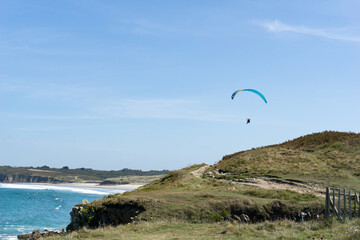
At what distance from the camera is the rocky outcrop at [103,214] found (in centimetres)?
2667

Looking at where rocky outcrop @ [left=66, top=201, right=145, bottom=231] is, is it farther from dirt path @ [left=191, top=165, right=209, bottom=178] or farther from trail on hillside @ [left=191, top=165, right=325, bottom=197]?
dirt path @ [left=191, top=165, right=209, bottom=178]

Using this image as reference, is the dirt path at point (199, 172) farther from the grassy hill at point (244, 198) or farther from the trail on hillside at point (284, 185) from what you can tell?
the trail on hillside at point (284, 185)

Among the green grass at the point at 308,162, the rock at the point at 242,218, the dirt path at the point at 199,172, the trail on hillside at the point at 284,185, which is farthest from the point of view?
the dirt path at the point at 199,172

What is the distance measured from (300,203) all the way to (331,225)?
6405 millimetres

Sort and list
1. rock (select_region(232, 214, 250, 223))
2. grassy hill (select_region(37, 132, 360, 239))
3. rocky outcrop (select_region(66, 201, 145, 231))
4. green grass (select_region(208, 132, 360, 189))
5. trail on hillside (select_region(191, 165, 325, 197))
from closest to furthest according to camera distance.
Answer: grassy hill (select_region(37, 132, 360, 239)) < rock (select_region(232, 214, 250, 223)) < rocky outcrop (select_region(66, 201, 145, 231)) < trail on hillside (select_region(191, 165, 325, 197)) < green grass (select_region(208, 132, 360, 189))

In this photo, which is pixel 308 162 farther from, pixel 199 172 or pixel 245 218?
pixel 245 218

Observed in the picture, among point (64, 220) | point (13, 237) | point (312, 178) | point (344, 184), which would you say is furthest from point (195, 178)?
point (64, 220)

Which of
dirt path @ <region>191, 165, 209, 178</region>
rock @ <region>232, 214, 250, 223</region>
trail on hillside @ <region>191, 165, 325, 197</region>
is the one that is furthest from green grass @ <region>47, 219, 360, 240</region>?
dirt path @ <region>191, 165, 209, 178</region>

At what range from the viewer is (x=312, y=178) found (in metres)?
36.4

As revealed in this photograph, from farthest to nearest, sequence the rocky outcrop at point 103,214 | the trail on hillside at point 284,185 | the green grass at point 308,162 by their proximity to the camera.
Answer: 1. the green grass at point 308,162
2. the trail on hillside at point 284,185
3. the rocky outcrop at point 103,214

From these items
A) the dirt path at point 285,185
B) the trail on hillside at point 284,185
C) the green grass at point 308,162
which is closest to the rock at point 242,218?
the trail on hillside at point 284,185

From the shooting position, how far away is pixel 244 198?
26938 millimetres

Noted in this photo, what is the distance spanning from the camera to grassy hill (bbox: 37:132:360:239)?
72.4ft

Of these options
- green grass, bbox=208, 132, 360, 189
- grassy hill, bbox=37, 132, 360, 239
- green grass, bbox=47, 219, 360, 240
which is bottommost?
green grass, bbox=47, 219, 360, 240
